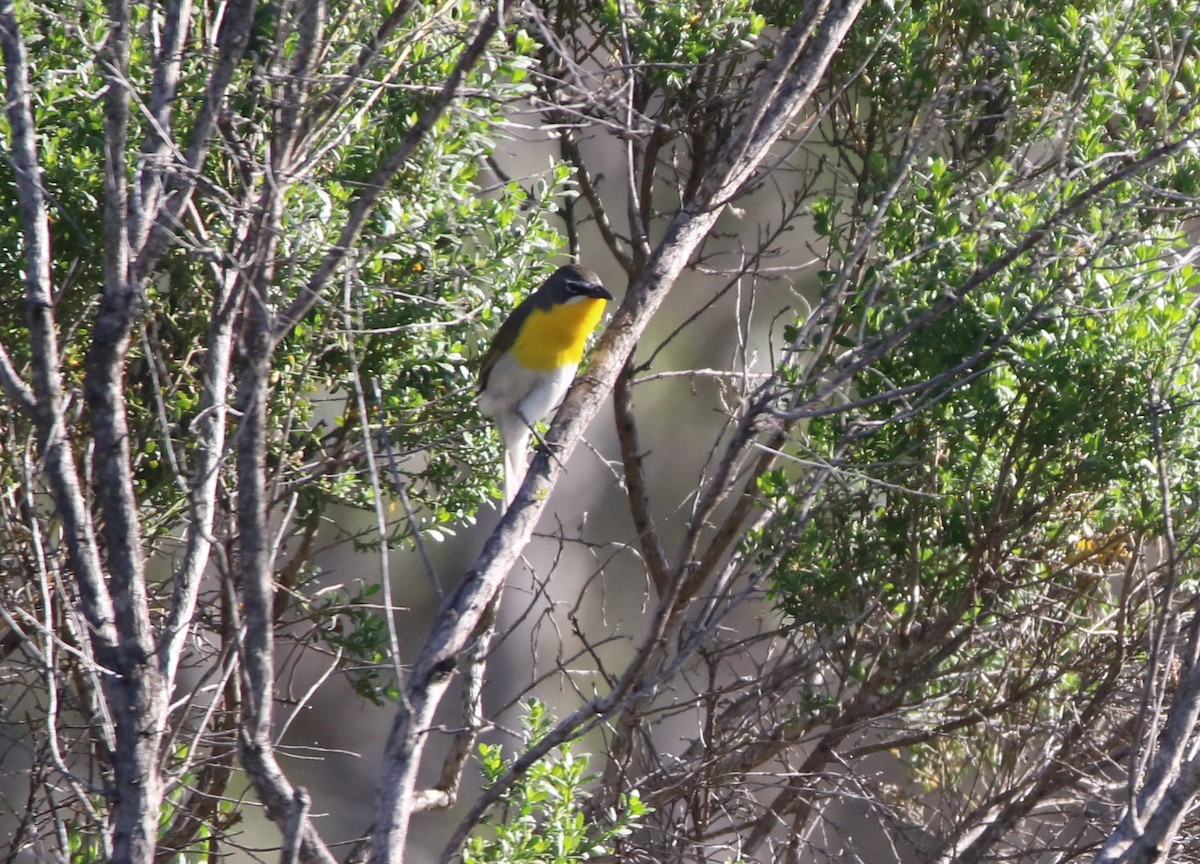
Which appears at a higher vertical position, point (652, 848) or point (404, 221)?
point (404, 221)

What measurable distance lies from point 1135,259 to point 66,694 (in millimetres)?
3503

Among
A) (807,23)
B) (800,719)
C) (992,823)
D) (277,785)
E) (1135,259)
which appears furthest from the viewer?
(800,719)

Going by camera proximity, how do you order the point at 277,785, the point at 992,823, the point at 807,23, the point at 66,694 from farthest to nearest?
the point at 992,823, the point at 66,694, the point at 807,23, the point at 277,785

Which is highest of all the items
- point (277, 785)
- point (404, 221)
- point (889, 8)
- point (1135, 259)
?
point (889, 8)

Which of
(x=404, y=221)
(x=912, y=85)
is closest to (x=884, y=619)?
(x=912, y=85)

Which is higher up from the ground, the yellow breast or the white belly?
the yellow breast

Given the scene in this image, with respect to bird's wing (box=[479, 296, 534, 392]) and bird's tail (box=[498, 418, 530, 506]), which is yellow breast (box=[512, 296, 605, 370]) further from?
bird's tail (box=[498, 418, 530, 506])

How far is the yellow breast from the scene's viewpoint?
4.66 meters

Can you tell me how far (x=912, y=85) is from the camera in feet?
15.1

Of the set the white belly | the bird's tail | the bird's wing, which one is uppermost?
the bird's wing

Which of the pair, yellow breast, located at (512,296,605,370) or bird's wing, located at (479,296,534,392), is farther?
yellow breast, located at (512,296,605,370)

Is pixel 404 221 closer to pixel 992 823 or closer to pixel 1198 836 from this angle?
pixel 992 823

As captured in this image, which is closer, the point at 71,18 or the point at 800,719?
the point at 71,18

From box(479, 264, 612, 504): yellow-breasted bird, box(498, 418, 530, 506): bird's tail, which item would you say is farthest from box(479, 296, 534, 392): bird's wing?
box(498, 418, 530, 506): bird's tail
